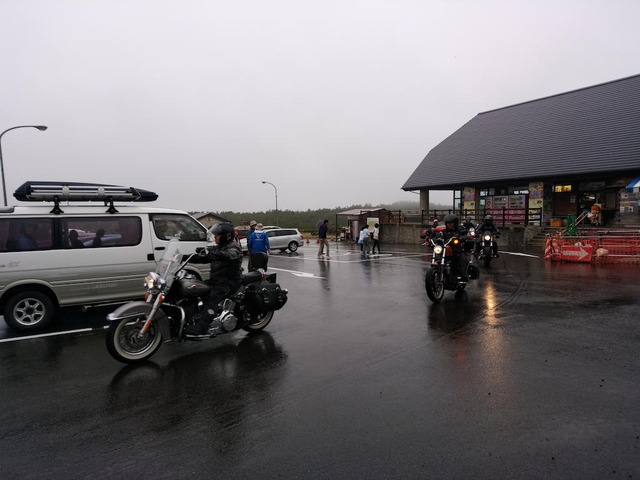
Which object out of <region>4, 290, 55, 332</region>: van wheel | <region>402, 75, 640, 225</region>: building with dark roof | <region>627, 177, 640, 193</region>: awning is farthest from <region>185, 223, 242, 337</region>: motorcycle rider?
<region>402, 75, 640, 225</region>: building with dark roof

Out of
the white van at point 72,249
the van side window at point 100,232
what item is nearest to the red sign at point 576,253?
the white van at point 72,249

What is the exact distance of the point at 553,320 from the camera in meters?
6.86

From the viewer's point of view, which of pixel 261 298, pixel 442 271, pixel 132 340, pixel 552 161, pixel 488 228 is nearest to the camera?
pixel 132 340

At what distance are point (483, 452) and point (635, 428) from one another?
4.64 feet

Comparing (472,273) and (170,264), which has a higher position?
(170,264)

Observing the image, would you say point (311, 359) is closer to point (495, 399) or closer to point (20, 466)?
point (495, 399)

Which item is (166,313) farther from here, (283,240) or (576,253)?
(283,240)

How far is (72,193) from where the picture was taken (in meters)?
7.13

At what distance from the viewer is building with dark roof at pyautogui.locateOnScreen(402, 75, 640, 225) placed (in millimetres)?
22125

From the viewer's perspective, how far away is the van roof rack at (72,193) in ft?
22.5

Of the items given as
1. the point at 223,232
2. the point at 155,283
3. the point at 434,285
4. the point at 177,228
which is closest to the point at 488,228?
the point at 434,285

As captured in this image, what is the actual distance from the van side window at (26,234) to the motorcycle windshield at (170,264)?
3.19m

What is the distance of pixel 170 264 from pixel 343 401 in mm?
2771

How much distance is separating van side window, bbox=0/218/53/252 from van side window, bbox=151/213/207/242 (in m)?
1.78
